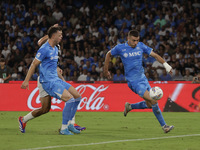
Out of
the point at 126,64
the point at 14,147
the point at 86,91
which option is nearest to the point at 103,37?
the point at 86,91

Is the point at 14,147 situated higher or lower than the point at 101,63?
higher

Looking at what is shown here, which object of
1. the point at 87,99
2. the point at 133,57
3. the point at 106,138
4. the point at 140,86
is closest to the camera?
the point at 106,138

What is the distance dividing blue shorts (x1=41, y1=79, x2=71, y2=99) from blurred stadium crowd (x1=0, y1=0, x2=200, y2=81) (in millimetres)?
9252

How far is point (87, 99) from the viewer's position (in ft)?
57.5

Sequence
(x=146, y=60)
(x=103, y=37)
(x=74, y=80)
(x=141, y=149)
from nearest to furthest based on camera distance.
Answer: (x=141, y=149) < (x=74, y=80) < (x=146, y=60) < (x=103, y=37)

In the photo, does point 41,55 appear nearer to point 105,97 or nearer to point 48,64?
point 48,64

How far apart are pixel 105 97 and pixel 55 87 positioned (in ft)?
27.0

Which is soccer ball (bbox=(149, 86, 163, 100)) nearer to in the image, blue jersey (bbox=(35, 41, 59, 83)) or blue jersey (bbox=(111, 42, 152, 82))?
blue jersey (bbox=(111, 42, 152, 82))

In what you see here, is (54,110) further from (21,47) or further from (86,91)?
(21,47)

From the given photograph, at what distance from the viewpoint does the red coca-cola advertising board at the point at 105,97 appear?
17.0 metres

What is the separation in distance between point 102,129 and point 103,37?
1270cm

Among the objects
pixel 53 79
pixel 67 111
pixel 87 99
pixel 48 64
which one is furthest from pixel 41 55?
pixel 87 99

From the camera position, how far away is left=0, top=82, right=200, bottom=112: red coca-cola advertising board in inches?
671

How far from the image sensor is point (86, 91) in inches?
691
